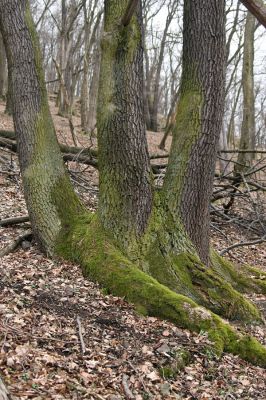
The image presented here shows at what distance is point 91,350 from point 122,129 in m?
2.66

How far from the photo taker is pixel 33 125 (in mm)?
5887

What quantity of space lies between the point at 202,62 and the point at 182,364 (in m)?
3.52

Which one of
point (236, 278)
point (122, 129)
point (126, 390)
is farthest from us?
point (236, 278)

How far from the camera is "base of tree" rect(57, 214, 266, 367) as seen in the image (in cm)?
452

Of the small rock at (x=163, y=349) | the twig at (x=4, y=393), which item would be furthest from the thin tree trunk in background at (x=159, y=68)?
the twig at (x=4, y=393)

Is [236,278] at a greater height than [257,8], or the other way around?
[257,8]

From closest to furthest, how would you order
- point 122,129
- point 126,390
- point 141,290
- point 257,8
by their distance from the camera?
1. point 257,8
2. point 126,390
3. point 141,290
4. point 122,129

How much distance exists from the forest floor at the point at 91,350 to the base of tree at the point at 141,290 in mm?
109

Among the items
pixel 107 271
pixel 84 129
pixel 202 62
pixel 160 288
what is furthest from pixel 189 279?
pixel 84 129

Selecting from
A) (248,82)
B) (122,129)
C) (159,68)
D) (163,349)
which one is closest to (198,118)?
(122,129)

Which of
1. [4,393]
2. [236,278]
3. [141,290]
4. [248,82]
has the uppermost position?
[248,82]

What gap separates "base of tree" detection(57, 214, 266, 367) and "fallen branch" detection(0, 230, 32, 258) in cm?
67

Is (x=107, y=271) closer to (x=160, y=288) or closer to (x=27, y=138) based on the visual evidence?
(x=160, y=288)

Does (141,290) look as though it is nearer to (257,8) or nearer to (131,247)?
(131,247)
